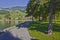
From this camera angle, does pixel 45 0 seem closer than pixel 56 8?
No

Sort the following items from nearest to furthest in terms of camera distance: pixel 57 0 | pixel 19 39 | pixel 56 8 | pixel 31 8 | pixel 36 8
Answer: pixel 19 39 → pixel 57 0 → pixel 56 8 → pixel 36 8 → pixel 31 8

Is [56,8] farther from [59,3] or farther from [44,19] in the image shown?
→ [44,19]

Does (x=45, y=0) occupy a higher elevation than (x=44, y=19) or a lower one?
higher

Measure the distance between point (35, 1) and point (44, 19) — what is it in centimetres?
680

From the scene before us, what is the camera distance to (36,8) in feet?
172

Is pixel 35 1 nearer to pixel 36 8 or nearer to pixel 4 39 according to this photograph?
pixel 36 8

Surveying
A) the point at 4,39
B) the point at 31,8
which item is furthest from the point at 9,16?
the point at 4,39

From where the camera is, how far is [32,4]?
182 feet

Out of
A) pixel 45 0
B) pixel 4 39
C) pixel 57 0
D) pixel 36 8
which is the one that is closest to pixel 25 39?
pixel 4 39

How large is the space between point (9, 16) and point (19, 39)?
10114 centimetres

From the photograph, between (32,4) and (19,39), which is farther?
(32,4)

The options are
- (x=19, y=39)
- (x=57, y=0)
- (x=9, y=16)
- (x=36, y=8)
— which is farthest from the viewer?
(x=9, y=16)

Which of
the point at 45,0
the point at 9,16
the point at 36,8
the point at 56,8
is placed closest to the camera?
the point at 56,8

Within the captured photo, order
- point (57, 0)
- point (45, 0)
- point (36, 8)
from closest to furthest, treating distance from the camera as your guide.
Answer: point (57, 0)
point (45, 0)
point (36, 8)
